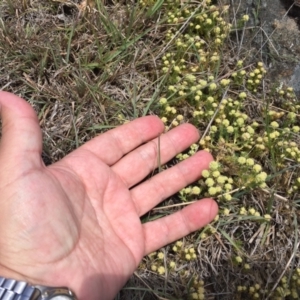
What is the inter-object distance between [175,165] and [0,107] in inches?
35.1

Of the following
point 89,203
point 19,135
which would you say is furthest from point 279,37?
point 19,135

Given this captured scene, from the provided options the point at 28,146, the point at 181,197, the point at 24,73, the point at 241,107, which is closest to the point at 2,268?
the point at 28,146

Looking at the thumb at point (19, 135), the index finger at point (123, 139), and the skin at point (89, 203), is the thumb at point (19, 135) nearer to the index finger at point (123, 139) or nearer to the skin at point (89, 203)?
the skin at point (89, 203)

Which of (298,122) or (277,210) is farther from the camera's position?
(298,122)

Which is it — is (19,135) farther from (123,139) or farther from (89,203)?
(123,139)

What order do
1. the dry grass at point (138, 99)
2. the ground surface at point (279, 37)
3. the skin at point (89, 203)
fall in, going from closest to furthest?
the skin at point (89, 203) < the dry grass at point (138, 99) < the ground surface at point (279, 37)

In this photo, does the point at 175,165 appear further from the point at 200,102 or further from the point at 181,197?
the point at 200,102

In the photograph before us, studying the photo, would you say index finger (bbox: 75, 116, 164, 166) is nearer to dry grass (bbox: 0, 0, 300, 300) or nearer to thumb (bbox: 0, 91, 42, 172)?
dry grass (bbox: 0, 0, 300, 300)

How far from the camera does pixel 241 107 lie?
9.02 ft

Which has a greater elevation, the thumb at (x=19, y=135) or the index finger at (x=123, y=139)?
the thumb at (x=19, y=135)

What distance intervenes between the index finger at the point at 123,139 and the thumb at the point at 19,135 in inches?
15.2

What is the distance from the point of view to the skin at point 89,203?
202 centimetres

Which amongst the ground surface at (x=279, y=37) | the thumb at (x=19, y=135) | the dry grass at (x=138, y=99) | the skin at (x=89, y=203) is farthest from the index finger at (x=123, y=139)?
the ground surface at (x=279, y=37)

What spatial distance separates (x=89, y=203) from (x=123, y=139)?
403 millimetres
